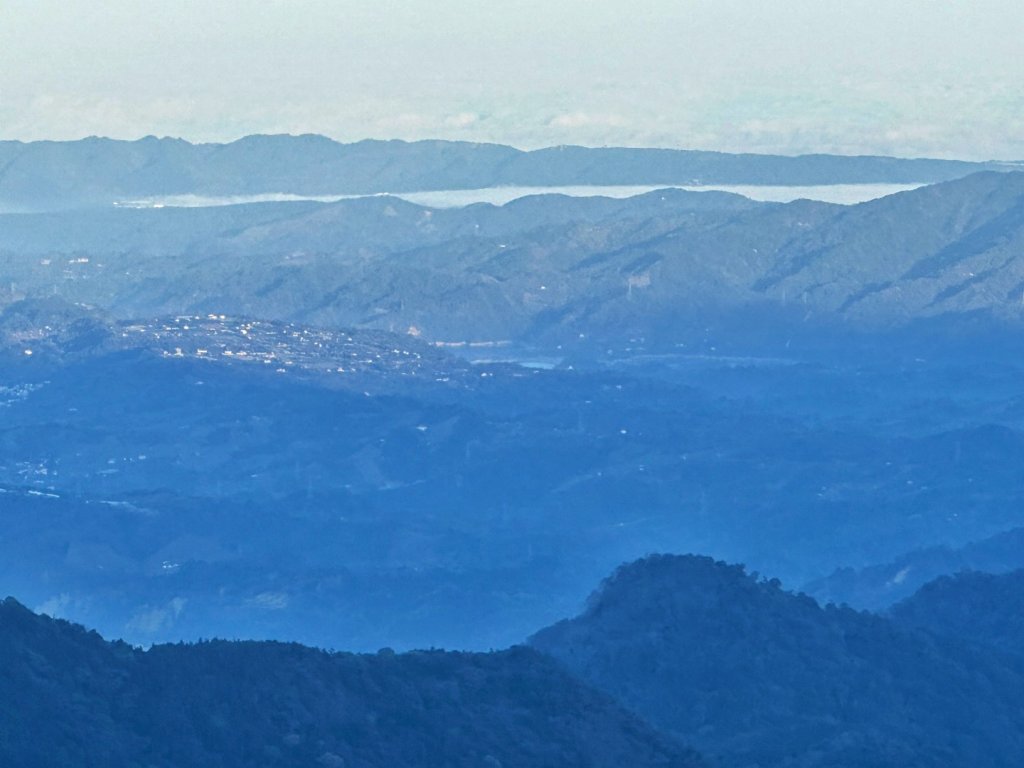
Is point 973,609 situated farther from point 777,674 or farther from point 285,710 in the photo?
point 285,710

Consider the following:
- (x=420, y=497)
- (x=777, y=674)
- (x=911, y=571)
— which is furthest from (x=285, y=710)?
(x=420, y=497)

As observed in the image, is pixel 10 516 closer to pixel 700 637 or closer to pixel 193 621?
pixel 193 621

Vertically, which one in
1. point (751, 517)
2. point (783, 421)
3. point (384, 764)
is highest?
point (783, 421)

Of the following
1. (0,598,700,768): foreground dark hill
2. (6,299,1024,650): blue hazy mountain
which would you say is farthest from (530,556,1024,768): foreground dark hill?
(6,299,1024,650): blue hazy mountain

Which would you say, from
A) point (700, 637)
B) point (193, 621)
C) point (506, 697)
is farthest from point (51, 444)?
point (506, 697)

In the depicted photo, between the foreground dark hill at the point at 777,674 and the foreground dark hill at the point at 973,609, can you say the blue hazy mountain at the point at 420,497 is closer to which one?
the foreground dark hill at the point at 973,609

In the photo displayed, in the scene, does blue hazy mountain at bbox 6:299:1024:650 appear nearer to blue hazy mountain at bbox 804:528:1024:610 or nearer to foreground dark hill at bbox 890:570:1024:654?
blue hazy mountain at bbox 804:528:1024:610

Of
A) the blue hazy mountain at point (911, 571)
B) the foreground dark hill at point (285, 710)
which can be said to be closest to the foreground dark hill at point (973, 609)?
the foreground dark hill at point (285, 710)
